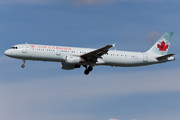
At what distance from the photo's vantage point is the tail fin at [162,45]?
209ft

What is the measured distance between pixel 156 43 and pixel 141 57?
5.35 meters

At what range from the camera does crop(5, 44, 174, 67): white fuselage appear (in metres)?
56.5

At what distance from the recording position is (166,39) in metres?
64.9

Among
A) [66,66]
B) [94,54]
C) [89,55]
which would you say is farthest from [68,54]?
[66,66]

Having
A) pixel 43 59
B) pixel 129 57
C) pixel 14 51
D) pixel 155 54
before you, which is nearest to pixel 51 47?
pixel 43 59

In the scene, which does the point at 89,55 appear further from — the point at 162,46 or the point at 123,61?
the point at 162,46

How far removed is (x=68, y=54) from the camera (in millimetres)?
57531

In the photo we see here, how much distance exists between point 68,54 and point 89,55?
350cm

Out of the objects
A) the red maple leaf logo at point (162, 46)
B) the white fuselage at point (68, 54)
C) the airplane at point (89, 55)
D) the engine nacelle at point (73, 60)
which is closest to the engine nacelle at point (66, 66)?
the airplane at point (89, 55)

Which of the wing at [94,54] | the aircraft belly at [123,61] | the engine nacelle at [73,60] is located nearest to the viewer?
the wing at [94,54]

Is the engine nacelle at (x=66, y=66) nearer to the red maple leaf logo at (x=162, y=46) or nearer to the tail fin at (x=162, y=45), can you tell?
the tail fin at (x=162, y=45)

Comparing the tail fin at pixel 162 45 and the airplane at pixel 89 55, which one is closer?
the airplane at pixel 89 55

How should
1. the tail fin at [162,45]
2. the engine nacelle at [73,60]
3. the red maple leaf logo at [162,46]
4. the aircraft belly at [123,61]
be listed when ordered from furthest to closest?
1. the red maple leaf logo at [162,46]
2. the tail fin at [162,45]
3. the aircraft belly at [123,61]
4. the engine nacelle at [73,60]

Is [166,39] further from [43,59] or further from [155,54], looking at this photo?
[43,59]
